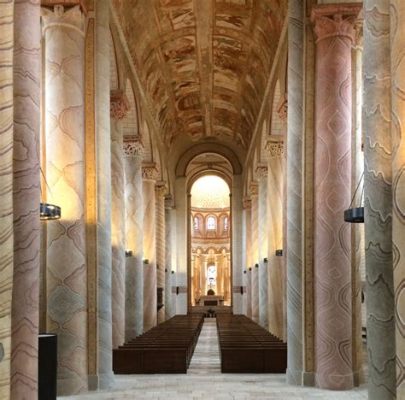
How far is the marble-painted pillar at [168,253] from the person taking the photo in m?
33.8

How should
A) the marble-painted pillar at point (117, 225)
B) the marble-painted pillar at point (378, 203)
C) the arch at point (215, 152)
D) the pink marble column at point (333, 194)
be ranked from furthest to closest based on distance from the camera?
the arch at point (215, 152) → the marble-painted pillar at point (117, 225) → the pink marble column at point (333, 194) → the marble-painted pillar at point (378, 203)

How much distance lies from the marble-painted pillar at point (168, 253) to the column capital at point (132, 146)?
13.1m

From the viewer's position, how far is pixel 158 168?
28203 millimetres

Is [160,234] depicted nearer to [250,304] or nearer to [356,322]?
[250,304]

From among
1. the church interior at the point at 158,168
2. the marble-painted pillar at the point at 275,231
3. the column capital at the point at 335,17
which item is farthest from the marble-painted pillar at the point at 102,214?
the marble-painted pillar at the point at 275,231

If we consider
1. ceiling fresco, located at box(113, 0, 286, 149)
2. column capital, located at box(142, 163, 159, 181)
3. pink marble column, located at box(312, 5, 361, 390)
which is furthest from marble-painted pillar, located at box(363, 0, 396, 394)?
column capital, located at box(142, 163, 159, 181)

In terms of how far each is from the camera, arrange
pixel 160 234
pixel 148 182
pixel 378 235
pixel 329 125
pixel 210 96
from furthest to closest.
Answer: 1. pixel 160 234
2. pixel 210 96
3. pixel 148 182
4. pixel 329 125
5. pixel 378 235

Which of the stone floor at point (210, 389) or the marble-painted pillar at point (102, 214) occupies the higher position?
the marble-painted pillar at point (102, 214)

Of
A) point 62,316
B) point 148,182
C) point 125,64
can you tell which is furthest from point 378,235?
point 148,182

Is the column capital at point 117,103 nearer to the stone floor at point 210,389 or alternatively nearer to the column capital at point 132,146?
the column capital at point 132,146

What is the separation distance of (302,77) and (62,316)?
6.41 meters

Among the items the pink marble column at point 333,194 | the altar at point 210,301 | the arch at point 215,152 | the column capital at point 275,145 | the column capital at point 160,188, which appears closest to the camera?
the pink marble column at point 333,194

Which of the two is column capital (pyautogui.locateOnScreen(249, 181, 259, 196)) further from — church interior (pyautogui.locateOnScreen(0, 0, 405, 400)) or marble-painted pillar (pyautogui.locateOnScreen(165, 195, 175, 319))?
marble-painted pillar (pyautogui.locateOnScreen(165, 195, 175, 319))

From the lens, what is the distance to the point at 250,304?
32.7 meters
